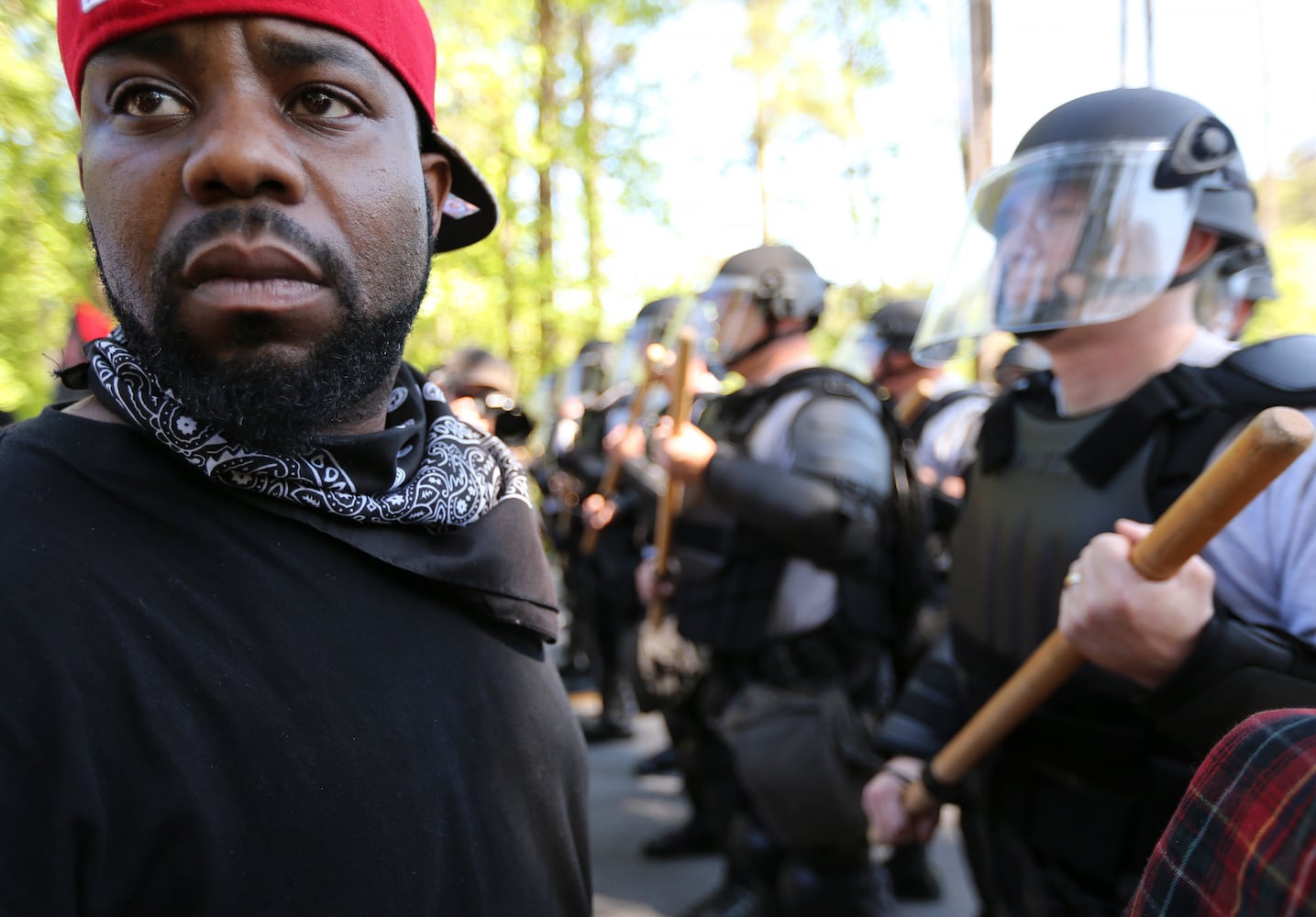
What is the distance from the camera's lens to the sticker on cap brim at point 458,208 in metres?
1.44

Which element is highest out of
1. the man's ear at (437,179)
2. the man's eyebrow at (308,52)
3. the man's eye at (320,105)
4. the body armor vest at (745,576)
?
the man's eyebrow at (308,52)

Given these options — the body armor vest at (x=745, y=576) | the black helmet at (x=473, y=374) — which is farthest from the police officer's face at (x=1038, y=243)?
the black helmet at (x=473, y=374)

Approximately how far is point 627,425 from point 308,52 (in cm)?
432

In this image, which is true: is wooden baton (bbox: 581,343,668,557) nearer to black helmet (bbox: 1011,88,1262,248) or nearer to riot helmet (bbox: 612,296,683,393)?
riot helmet (bbox: 612,296,683,393)

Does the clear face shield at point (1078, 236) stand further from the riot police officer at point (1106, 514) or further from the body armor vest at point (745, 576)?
the body armor vest at point (745, 576)

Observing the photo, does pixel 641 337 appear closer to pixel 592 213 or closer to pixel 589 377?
pixel 589 377

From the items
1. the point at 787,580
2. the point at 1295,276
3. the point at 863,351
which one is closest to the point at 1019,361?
the point at 863,351

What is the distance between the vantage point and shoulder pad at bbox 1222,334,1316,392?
1.36 m

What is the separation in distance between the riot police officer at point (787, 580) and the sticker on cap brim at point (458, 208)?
5.09 ft

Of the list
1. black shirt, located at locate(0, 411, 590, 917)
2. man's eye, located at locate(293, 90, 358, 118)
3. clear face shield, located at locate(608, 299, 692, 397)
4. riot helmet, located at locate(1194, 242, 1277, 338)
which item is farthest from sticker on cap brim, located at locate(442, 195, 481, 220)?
clear face shield, located at locate(608, 299, 692, 397)

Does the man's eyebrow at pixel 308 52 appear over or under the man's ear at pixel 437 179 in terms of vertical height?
over

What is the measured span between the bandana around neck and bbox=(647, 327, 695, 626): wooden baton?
6.62 ft

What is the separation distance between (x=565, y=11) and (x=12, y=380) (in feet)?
33.3

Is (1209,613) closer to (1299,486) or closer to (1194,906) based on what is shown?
(1299,486)
